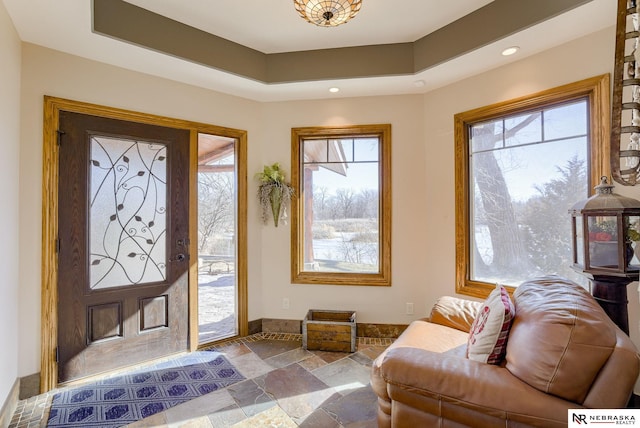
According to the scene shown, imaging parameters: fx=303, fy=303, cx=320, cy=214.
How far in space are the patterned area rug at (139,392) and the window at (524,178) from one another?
2.39 m

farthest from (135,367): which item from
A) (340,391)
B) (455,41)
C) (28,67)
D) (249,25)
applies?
(455,41)

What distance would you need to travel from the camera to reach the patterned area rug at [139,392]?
198cm

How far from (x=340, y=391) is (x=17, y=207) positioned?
8.77 feet

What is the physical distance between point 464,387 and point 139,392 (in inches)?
88.5

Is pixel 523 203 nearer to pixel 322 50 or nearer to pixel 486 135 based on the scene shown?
pixel 486 135

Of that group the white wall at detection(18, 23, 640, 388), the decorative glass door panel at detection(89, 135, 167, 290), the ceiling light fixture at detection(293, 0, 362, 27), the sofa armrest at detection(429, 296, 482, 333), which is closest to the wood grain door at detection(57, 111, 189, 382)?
the decorative glass door panel at detection(89, 135, 167, 290)

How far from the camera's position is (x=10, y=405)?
77.8 inches

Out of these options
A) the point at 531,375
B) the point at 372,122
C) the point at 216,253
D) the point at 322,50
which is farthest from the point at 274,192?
the point at 531,375

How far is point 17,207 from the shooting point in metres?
2.15

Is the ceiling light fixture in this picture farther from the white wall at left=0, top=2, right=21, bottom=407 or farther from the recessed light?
the white wall at left=0, top=2, right=21, bottom=407

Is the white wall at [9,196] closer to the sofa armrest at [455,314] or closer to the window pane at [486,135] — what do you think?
the sofa armrest at [455,314]

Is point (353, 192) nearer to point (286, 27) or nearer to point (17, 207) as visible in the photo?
point (286, 27)

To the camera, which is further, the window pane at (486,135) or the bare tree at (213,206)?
the bare tree at (213,206)

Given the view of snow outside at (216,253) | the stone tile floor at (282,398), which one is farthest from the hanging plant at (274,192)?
the stone tile floor at (282,398)
